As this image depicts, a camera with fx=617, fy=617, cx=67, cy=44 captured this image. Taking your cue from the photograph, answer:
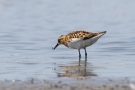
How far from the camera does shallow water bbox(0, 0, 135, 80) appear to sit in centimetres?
1221

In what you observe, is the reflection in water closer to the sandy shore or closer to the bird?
the bird

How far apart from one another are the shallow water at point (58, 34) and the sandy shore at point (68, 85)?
0.73 m

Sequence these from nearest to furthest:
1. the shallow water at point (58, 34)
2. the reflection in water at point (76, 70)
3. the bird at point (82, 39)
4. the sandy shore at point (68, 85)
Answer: the sandy shore at point (68, 85) < the reflection in water at point (76, 70) < the shallow water at point (58, 34) < the bird at point (82, 39)

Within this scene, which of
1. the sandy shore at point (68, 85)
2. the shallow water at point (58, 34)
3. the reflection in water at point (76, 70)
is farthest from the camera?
the shallow water at point (58, 34)

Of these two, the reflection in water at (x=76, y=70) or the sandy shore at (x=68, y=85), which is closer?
the sandy shore at (x=68, y=85)

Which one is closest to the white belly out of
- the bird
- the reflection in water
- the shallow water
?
the bird

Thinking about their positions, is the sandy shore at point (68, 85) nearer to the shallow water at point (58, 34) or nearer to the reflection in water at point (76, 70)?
the shallow water at point (58, 34)

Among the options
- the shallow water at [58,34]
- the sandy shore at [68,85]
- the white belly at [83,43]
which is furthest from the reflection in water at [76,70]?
the sandy shore at [68,85]

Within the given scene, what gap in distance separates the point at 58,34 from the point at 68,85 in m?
7.99

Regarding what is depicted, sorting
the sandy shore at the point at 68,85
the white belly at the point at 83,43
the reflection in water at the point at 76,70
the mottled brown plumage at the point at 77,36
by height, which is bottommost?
the sandy shore at the point at 68,85

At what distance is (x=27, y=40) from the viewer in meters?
16.8

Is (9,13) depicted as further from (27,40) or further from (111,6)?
(27,40)

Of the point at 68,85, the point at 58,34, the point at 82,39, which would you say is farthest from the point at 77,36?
the point at 68,85

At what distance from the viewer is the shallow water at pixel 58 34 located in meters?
12.2
